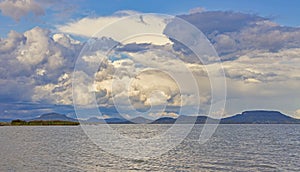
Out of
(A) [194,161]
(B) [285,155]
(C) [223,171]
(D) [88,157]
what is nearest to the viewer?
(C) [223,171]

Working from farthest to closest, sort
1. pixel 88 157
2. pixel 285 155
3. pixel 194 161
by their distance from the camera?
pixel 285 155
pixel 88 157
pixel 194 161

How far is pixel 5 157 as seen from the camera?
240 feet

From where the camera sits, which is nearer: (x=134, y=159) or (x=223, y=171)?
(x=223, y=171)

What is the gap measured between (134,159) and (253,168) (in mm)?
20380

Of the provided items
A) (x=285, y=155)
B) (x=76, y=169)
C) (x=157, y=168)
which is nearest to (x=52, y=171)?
(x=76, y=169)

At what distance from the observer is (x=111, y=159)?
69812 millimetres

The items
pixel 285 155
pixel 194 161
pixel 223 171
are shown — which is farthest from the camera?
pixel 285 155

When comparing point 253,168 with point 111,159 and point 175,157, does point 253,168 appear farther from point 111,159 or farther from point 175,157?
point 111,159

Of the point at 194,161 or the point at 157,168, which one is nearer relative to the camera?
the point at 157,168

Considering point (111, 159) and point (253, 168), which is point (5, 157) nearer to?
point (111, 159)

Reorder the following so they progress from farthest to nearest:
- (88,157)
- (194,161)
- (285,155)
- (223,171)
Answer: (285,155) < (88,157) < (194,161) < (223,171)

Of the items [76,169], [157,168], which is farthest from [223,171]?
[76,169]

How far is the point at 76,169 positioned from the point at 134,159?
14.3m

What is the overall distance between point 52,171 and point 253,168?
27887 mm
